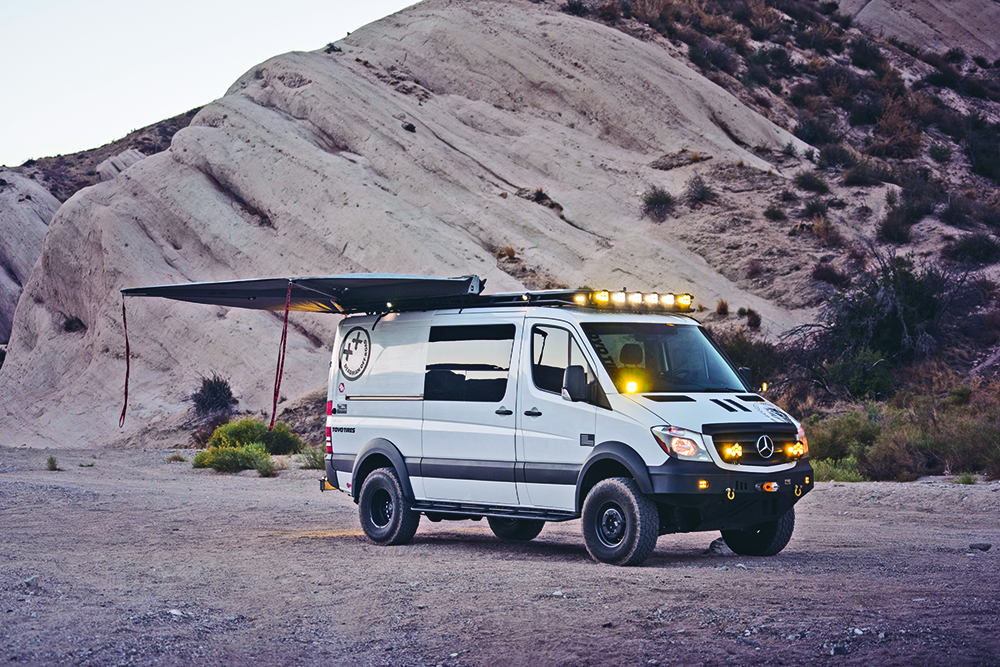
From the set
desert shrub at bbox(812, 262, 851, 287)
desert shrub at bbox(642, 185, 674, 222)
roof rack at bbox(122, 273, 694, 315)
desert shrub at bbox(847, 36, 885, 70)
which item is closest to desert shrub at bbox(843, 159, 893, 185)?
desert shrub at bbox(812, 262, 851, 287)

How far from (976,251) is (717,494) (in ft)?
91.1

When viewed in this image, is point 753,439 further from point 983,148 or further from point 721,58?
point 721,58

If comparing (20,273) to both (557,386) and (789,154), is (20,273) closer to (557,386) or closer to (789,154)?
(789,154)

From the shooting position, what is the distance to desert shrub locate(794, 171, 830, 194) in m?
37.7

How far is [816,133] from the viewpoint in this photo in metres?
44.2

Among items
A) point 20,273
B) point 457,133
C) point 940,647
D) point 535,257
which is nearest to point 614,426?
point 940,647

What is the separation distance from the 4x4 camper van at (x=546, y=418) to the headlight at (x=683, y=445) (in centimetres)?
1

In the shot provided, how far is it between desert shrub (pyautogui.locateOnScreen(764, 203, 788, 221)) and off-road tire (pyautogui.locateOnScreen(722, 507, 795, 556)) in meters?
27.2

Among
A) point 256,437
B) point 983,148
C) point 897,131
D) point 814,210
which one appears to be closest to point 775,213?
point 814,210

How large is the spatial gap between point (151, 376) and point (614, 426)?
2973 centimetres

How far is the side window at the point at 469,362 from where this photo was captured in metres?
10.7

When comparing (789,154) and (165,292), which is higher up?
(789,154)

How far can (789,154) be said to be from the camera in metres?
41.3

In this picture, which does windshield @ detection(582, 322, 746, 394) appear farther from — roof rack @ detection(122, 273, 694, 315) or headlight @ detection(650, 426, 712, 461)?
headlight @ detection(650, 426, 712, 461)
